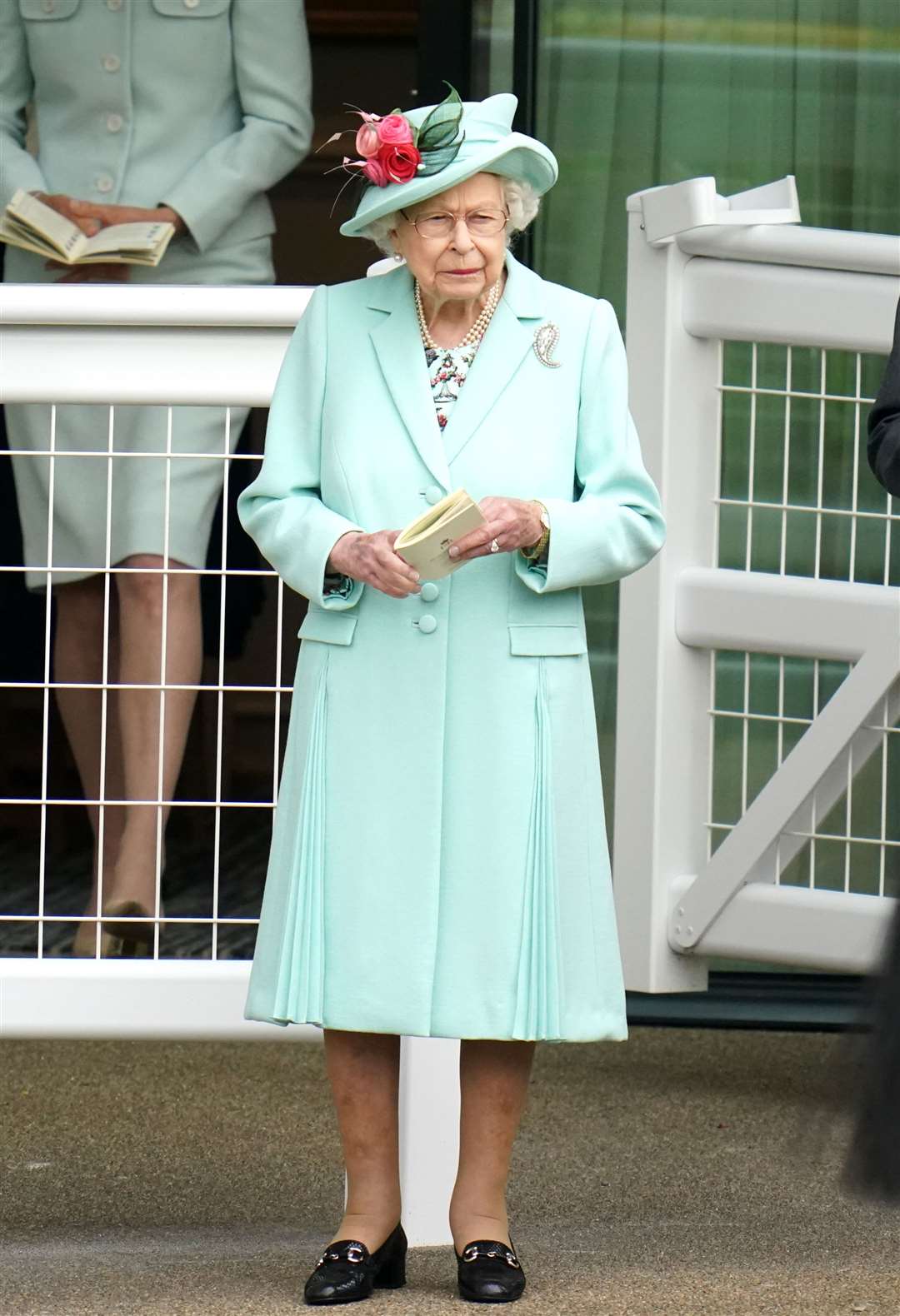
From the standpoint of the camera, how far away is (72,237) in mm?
4523

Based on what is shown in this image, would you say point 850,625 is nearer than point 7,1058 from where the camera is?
Yes

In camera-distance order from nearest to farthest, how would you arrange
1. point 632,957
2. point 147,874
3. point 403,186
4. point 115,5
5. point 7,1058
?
point 403,186 < point 147,874 < point 632,957 < point 7,1058 < point 115,5

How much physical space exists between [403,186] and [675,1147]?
1.93 meters

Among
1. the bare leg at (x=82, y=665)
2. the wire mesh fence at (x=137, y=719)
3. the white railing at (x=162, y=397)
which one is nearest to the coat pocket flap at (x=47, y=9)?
the wire mesh fence at (x=137, y=719)

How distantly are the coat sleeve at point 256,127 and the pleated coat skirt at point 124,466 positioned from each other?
0.10 metres

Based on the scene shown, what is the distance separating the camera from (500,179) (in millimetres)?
2898

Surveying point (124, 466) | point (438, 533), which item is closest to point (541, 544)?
point (438, 533)

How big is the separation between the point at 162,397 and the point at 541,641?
71 cm

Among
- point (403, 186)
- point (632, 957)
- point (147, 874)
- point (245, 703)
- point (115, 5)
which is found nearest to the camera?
point (403, 186)

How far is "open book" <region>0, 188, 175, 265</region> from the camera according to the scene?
4.46 m

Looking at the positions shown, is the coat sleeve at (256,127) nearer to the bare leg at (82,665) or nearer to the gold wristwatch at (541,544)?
the bare leg at (82,665)

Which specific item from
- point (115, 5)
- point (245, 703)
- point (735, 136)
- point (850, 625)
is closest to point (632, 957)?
point (850, 625)

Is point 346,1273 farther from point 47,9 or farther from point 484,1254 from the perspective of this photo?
point 47,9

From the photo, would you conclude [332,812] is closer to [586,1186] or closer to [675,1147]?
[586,1186]
